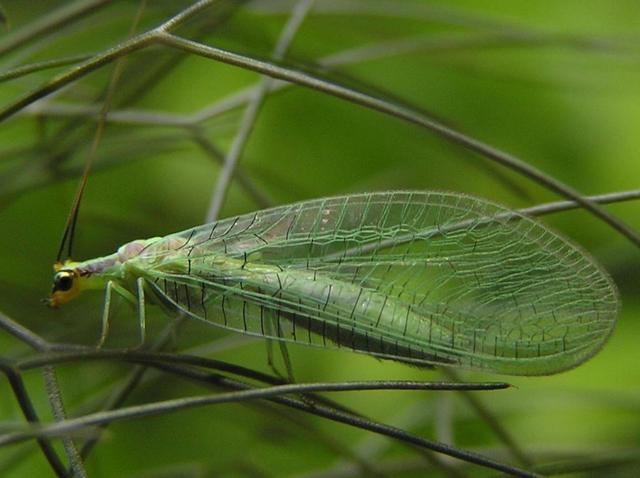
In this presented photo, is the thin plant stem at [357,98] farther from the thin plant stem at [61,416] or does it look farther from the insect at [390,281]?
the thin plant stem at [61,416]

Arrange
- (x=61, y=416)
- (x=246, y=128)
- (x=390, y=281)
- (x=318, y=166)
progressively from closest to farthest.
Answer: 1. (x=61, y=416)
2. (x=390, y=281)
3. (x=246, y=128)
4. (x=318, y=166)

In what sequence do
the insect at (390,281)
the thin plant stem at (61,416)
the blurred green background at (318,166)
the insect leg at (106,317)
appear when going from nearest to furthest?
the thin plant stem at (61,416) < the insect at (390,281) < the insect leg at (106,317) < the blurred green background at (318,166)

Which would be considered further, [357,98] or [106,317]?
[106,317]

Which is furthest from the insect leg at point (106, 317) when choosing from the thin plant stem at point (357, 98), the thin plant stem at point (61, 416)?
the thin plant stem at point (357, 98)

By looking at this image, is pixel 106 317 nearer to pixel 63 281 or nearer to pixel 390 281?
pixel 63 281

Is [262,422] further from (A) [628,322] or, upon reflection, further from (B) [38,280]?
(A) [628,322]

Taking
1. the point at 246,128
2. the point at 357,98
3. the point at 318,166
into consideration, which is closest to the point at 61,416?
the point at 357,98
